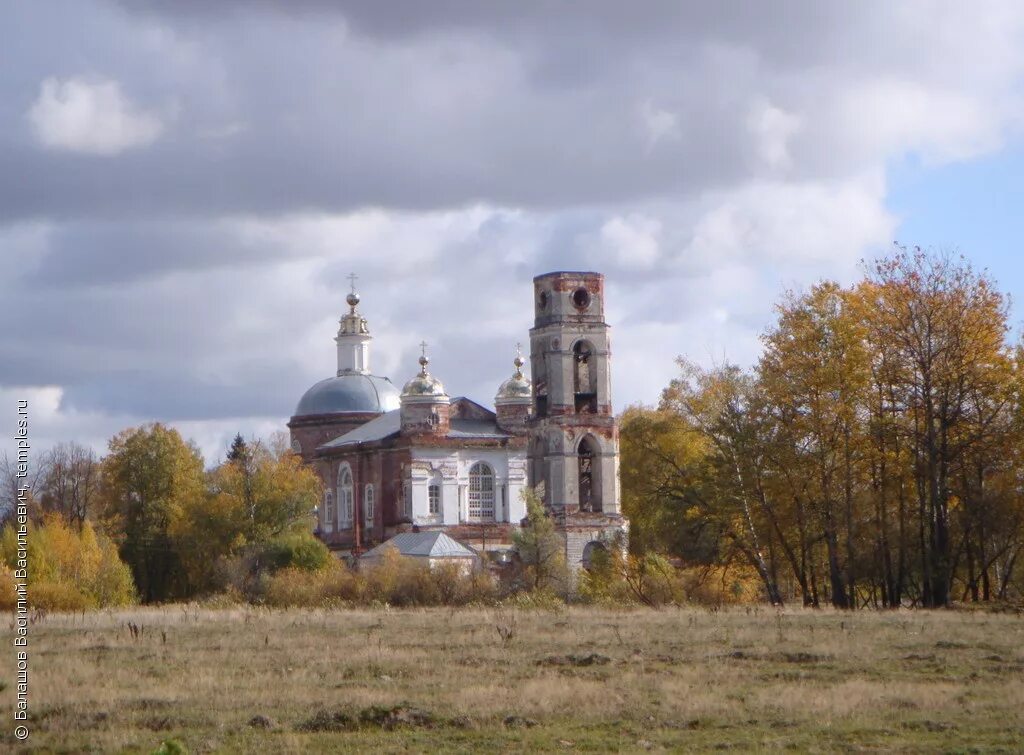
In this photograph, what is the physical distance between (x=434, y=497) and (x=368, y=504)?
4512 millimetres

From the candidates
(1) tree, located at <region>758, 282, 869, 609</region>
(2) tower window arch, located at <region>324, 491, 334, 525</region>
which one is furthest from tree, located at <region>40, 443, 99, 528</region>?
(1) tree, located at <region>758, 282, 869, 609</region>

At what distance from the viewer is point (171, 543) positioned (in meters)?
67.3

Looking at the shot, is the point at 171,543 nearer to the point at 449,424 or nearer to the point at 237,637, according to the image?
the point at 449,424

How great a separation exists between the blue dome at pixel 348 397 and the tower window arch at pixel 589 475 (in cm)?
1750

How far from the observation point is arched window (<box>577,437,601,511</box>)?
70125 millimetres

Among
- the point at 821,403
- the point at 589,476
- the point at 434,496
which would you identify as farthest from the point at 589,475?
the point at 821,403

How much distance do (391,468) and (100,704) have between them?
53.4m

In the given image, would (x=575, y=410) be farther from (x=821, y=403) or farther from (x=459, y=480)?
(x=821, y=403)

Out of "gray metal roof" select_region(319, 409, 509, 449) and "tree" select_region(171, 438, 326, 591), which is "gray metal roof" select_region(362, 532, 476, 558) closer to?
"tree" select_region(171, 438, 326, 591)

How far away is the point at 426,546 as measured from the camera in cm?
6650

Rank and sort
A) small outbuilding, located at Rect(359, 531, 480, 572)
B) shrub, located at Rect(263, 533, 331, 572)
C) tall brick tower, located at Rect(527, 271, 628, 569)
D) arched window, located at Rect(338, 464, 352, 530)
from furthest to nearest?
1. arched window, located at Rect(338, 464, 352, 530)
2. tall brick tower, located at Rect(527, 271, 628, 569)
3. small outbuilding, located at Rect(359, 531, 480, 572)
4. shrub, located at Rect(263, 533, 331, 572)

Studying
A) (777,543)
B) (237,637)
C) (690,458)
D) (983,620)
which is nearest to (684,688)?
(237,637)

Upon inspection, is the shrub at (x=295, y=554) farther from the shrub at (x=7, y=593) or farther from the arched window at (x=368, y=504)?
the shrub at (x=7, y=593)

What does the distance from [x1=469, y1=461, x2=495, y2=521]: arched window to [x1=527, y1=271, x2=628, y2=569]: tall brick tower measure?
2.93m
